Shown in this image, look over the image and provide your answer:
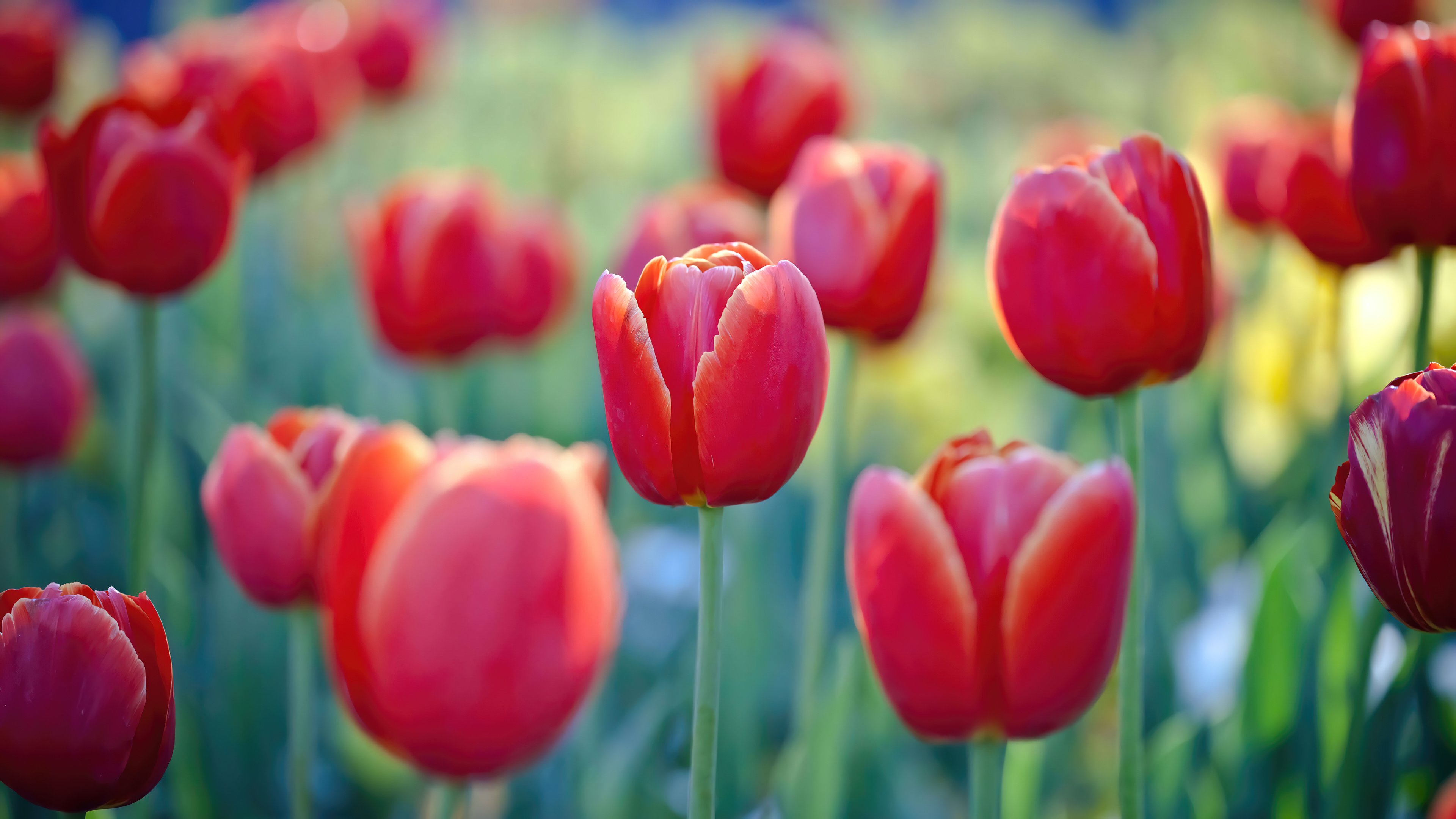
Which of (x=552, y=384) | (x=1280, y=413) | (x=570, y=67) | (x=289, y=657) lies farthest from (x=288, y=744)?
(x=570, y=67)

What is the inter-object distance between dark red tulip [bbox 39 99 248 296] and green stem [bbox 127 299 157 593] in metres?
0.03

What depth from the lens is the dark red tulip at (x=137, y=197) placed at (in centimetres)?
78

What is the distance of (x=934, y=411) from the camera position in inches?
63.9

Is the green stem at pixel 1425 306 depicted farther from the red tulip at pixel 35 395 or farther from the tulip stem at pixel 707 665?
the red tulip at pixel 35 395

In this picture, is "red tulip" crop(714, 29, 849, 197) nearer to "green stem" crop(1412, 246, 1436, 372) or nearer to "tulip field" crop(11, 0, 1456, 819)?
"tulip field" crop(11, 0, 1456, 819)

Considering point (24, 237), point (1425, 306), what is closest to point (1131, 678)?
point (1425, 306)

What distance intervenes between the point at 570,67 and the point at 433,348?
9.84 ft

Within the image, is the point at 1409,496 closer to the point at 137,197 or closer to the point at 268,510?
the point at 268,510

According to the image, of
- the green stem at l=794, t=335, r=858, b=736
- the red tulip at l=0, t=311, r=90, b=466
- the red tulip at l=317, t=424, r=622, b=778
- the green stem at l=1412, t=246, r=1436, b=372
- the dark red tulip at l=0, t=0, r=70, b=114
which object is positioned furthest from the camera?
the dark red tulip at l=0, t=0, r=70, b=114

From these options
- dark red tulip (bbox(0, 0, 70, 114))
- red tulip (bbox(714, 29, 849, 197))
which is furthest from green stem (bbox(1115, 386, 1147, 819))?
dark red tulip (bbox(0, 0, 70, 114))

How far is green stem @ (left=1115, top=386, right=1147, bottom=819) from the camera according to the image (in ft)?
1.92

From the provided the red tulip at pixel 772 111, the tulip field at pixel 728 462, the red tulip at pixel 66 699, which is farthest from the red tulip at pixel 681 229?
the red tulip at pixel 66 699

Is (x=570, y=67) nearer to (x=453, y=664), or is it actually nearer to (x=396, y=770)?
(x=396, y=770)

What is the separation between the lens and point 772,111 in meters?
1.19
